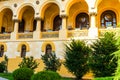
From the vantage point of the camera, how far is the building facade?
25.0 metres

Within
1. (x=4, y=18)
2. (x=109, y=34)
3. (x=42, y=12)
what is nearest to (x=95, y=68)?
(x=109, y=34)

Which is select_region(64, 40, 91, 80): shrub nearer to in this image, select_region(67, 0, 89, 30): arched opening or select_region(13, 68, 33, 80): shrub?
select_region(13, 68, 33, 80): shrub

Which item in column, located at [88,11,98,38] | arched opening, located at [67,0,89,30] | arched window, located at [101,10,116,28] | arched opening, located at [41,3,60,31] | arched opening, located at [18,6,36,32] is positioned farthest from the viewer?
arched opening, located at [18,6,36,32]

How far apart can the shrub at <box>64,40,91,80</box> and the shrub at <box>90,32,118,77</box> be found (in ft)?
4.13

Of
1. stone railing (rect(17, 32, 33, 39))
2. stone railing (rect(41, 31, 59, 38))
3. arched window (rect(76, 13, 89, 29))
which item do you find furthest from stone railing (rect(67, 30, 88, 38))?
stone railing (rect(17, 32, 33, 39))

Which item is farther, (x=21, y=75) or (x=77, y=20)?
(x=77, y=20)

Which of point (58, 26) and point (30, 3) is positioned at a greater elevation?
point (30, 3)

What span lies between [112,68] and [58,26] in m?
13.2

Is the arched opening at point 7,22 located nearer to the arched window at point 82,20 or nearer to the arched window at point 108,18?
the arched window at point 82,20

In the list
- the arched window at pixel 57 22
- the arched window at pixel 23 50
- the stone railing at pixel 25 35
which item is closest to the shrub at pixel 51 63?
the arched window at pixel 23 50

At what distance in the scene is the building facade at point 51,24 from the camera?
25.0 m

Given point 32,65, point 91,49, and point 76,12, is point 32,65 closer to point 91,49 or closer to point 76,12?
point 91,49

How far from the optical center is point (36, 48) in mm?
26047

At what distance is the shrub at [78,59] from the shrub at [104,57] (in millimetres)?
1258
